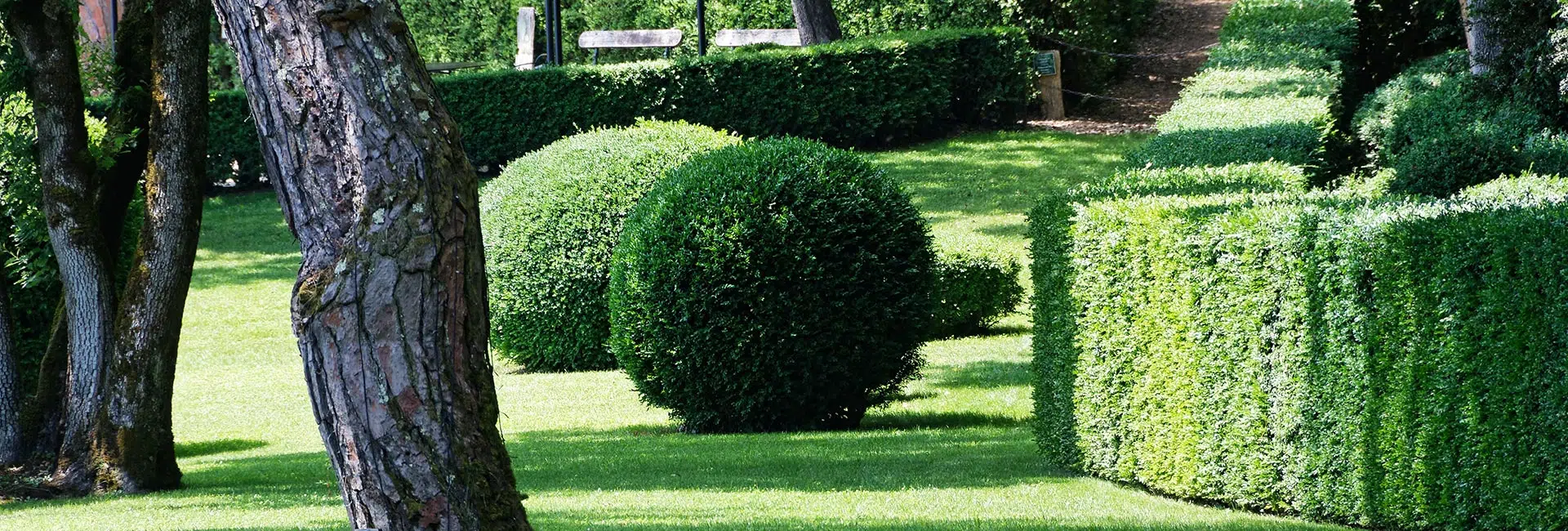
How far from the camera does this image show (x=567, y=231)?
41.7 feet

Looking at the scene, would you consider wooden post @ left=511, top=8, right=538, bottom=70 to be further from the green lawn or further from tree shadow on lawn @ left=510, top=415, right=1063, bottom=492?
tree shadow on lawn @ left=510, top=415, right=1063, bottom=492

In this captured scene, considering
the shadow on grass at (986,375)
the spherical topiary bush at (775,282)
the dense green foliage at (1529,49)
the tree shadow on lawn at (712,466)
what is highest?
the dense green foliage at (1529,49)

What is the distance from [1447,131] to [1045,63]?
8.86m

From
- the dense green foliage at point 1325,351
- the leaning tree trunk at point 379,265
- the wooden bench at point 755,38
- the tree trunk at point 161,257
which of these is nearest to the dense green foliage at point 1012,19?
the wooden bench at point 755,38

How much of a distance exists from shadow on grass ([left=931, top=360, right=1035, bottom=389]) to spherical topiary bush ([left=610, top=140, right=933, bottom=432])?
2150 millimetres

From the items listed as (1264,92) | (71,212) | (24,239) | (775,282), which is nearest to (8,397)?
(24,239)

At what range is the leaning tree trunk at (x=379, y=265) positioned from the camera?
3.90m

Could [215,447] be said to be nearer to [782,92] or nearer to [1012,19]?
[782,92]

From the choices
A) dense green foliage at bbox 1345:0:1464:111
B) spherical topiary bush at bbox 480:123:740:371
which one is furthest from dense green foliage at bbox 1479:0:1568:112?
dense green foliage at bbox 1345:0:1464:111

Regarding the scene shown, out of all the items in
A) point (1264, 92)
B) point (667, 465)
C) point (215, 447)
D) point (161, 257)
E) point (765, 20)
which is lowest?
point (215, 447)

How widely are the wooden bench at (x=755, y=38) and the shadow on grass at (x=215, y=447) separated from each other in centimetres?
1636

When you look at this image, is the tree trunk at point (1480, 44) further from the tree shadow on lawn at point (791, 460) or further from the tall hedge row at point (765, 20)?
the tall hedge row at point (765, 20)

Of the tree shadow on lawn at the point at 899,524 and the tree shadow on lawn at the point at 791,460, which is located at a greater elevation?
the tree shadow on lawn at the point at 899,524

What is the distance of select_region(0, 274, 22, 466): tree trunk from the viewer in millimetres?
9336
